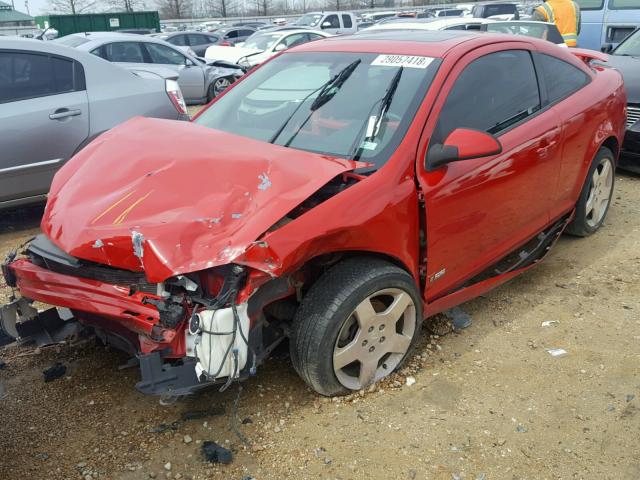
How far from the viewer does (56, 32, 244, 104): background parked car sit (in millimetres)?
10383

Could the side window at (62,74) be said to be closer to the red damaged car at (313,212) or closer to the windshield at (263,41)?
the red damaged car at (313,212)

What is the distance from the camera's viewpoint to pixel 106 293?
8.23ft

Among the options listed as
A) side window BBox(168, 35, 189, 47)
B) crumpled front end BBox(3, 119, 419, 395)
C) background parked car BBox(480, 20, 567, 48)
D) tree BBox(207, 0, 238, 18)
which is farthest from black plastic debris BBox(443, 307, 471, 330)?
tree BBox(207, 0, 238, 18)

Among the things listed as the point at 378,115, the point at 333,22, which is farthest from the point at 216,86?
the point at 333,22

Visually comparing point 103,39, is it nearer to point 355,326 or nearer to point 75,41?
point 75,41

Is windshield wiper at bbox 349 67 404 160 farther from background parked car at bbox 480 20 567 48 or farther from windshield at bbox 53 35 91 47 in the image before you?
windshield at bbox 53 35 91 47

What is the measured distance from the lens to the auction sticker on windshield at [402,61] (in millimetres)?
3152

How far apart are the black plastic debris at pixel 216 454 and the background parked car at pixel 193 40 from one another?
65.5 feet

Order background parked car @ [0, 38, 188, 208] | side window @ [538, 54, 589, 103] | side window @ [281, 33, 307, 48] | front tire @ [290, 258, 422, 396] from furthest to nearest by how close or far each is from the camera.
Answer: side window @ [281, 33, 307, 48] → background parked car @ [0, 38, 188, 208] → side window @ [538, 54, 589, 103] → front tire @ [290, 258, 422, 396]

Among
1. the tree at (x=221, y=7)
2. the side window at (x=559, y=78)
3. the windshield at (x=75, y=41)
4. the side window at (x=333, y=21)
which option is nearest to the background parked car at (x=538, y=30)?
the side window at (x=559, y=78)

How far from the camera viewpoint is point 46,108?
501cm

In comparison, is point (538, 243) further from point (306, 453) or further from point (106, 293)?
point (106, 293)

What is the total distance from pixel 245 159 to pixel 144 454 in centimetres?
140

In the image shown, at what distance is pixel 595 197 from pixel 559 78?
3.74 ft
